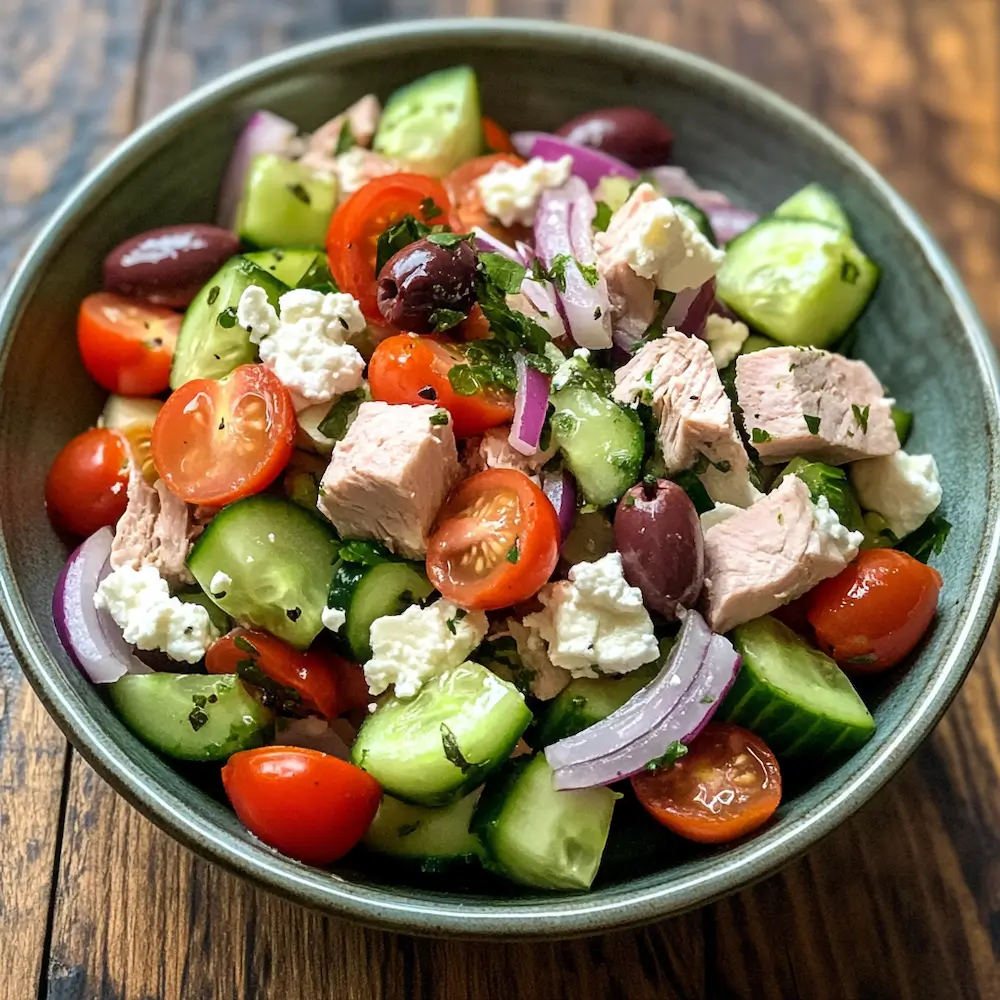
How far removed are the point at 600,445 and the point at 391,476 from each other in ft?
1.35

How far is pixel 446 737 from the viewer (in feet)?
5.90

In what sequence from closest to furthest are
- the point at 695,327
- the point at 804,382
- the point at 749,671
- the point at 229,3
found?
the point at 749,671 < the point at 804,382 < the point at 695,327 < the point at 229,3

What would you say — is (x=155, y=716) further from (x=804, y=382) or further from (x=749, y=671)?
(x=804, y=382)

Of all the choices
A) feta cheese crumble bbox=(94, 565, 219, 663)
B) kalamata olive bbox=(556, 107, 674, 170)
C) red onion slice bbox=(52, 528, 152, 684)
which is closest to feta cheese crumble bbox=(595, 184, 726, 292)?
kalamata olive bbox=(556, 107, 674, 170)

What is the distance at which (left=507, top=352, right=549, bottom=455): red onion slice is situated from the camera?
201 centimetres

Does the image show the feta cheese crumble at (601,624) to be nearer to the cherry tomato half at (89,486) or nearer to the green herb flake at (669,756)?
the green herb flake at (669,756)

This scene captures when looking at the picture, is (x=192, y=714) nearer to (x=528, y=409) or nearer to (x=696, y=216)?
(x=528, y=409)

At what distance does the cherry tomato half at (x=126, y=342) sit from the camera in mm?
2291

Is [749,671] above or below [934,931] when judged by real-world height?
above

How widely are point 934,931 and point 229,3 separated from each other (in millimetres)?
3138

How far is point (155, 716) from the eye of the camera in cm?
193

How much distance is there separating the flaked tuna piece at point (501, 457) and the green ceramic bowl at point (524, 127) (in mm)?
704

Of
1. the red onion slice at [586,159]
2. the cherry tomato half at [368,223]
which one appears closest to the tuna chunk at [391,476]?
the cherry tomato half at [368,223]

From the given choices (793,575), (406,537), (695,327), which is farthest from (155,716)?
(695,327)
